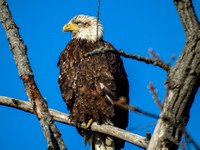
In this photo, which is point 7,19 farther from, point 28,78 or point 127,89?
point 127,89

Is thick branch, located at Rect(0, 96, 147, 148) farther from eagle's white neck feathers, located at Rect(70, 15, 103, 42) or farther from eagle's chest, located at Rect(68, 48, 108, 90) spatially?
eagle's white neck feathers, located at Rect(70, 15, 103, 42)

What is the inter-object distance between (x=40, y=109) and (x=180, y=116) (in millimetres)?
1287

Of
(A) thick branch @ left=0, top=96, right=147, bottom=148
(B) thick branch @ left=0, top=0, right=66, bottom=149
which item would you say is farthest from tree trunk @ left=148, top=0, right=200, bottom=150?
(A) thick branch @ left=0, top=96, right=147, bottom=148

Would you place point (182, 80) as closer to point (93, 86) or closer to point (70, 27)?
point (93, 86)

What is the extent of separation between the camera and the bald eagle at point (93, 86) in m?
4.71

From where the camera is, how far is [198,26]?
238 cm

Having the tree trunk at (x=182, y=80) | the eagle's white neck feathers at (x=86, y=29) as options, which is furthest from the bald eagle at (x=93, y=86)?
the tree trunk at (x=182, y=80)

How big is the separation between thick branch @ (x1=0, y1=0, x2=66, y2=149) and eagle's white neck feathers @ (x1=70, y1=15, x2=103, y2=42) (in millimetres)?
2130

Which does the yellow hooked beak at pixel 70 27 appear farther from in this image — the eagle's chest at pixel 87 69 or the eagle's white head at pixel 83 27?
the eagle's chest at pixel 87 69

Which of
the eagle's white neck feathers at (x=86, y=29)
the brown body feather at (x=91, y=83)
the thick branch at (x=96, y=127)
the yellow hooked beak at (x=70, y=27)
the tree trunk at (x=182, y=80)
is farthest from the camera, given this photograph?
the yellow hooked beak at (x=70, y=27)

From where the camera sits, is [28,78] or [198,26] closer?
[198,26]

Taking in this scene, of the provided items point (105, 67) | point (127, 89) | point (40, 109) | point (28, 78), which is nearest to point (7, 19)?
point (28, 78)

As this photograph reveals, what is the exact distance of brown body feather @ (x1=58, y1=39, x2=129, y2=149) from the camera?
4.71 metres

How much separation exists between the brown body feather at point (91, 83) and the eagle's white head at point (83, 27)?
31cm
